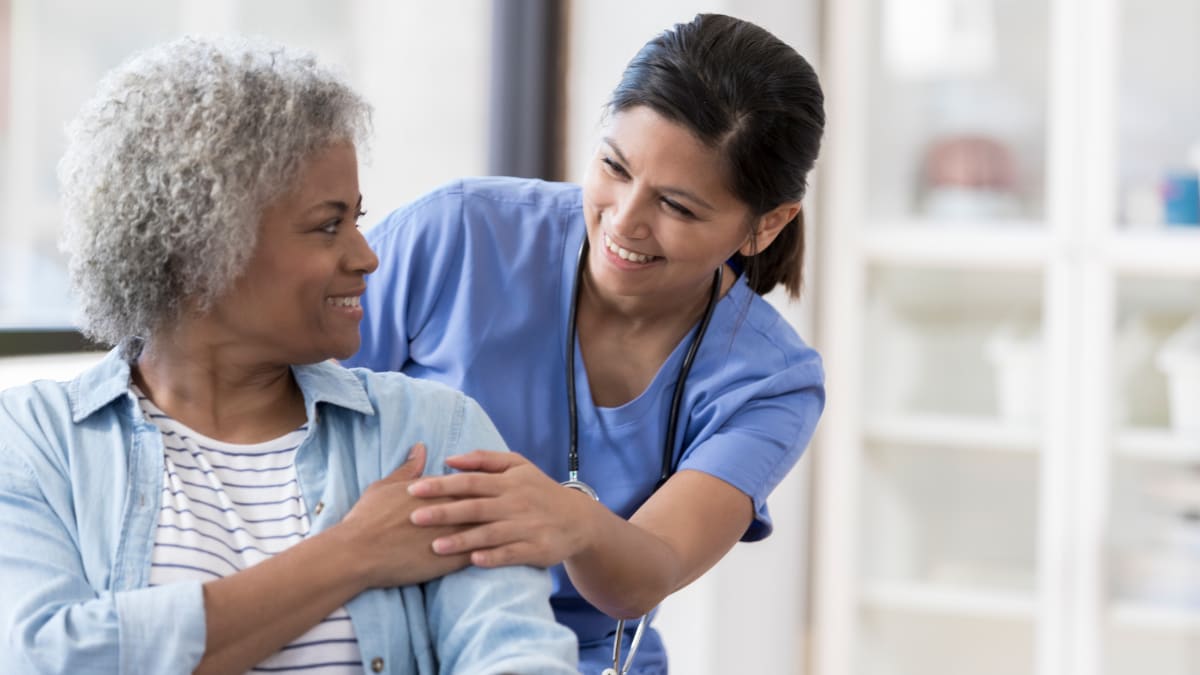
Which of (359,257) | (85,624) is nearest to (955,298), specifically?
(359,257)

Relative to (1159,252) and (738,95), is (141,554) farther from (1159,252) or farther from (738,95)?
(1159,252)

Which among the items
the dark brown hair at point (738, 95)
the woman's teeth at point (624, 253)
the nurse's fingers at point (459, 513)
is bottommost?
the nurse's fingers at point (459, 513)

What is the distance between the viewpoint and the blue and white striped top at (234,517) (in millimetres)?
1190

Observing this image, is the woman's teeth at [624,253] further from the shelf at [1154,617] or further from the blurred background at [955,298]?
the shelf at [1154,617]

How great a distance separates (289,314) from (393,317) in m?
0.39

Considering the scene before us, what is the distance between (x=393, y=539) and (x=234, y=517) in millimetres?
144

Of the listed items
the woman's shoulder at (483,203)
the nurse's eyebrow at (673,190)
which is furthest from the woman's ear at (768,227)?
the woman's shoulder at (483,203)

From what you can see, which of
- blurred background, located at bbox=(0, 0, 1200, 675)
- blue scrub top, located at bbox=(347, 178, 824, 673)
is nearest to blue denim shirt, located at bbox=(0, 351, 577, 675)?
blue scrub top, located at bbox=(347, 178, 824, 673)

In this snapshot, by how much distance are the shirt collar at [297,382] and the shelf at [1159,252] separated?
7.21 feet

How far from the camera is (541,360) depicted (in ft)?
5.51

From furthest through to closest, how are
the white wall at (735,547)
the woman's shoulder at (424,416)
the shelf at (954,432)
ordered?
1. the shelf at (954,432)
2. the white wall at (735,547)
3. the woman's shoulder at (424,416)

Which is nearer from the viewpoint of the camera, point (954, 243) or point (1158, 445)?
point (1158, 445)

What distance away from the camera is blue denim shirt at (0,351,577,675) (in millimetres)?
1104

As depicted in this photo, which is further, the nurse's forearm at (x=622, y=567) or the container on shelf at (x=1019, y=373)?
the container on shelf at (x=1019, y=373)
